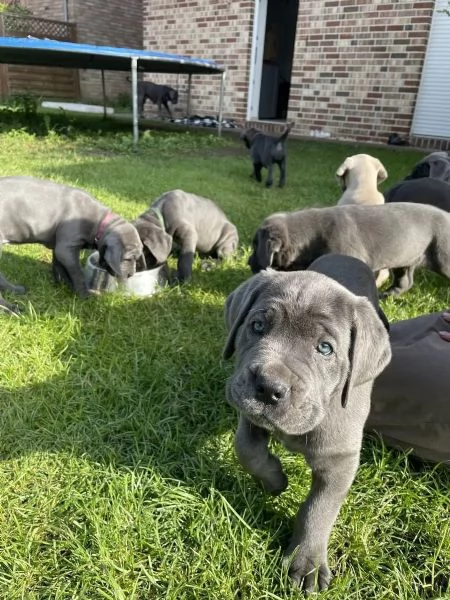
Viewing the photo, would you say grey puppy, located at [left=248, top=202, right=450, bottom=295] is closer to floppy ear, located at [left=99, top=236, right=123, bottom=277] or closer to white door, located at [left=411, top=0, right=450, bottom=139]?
floppy ear, located at [left=99, top=236, right=123, bottom=277]

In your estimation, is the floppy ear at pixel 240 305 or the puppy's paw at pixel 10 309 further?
the puppy's paw at pixel 10 309

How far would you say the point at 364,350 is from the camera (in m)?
2.26

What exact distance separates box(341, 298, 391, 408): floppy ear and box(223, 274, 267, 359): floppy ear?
473 mm

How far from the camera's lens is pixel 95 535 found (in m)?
2.45

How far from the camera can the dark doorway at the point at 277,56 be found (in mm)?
21391

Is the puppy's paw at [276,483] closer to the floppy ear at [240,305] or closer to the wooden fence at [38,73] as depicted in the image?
the floppy ear at [240,305]

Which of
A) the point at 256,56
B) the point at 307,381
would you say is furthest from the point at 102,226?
the point at 256,56

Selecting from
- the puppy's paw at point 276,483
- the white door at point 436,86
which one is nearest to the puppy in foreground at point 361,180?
the puppy's paw at point 276,483

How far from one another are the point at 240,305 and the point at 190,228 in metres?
3.37

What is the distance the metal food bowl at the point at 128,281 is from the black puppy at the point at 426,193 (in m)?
3.15

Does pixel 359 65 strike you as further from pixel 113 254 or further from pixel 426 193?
pixel 113 254

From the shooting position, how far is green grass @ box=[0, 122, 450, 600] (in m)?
2.35

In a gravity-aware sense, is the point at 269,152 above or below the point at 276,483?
above

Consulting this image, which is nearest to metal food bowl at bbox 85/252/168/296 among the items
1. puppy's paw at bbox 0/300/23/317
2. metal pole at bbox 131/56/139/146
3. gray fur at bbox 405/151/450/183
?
puppy's paw at bbox 0/300/23/317
